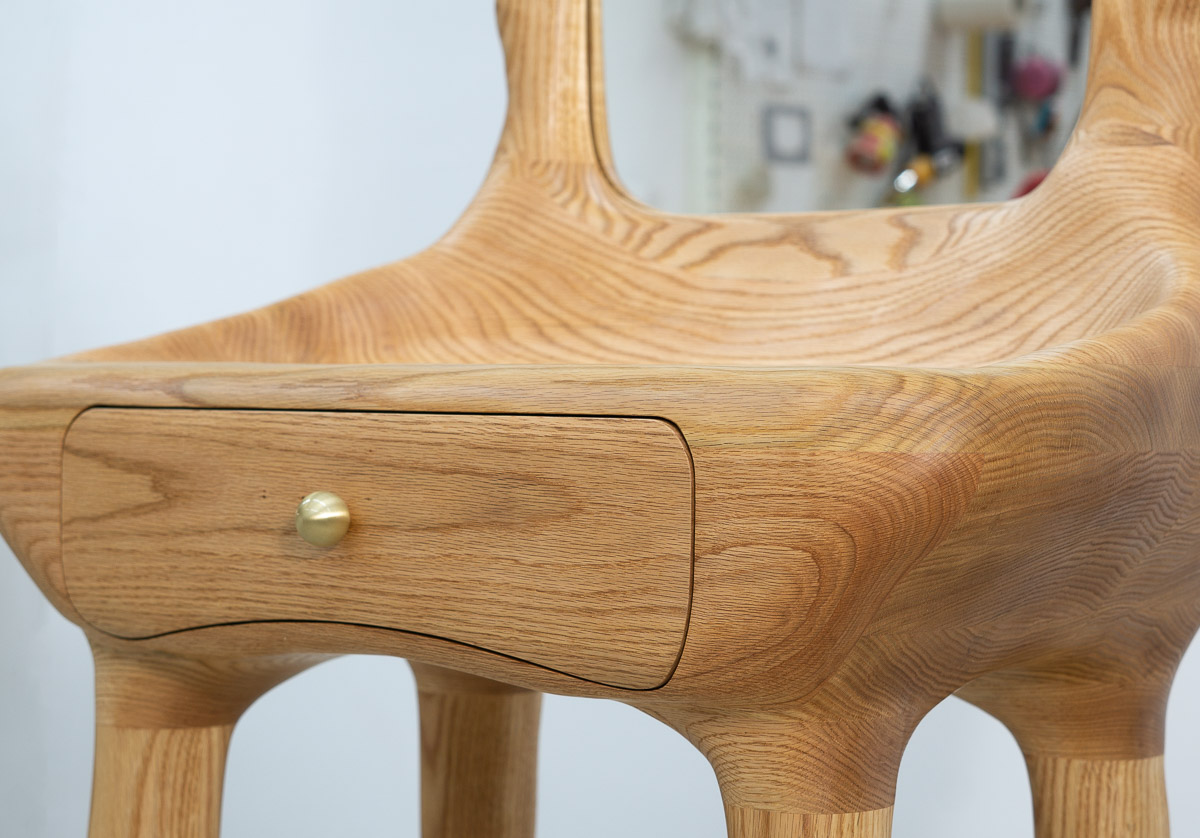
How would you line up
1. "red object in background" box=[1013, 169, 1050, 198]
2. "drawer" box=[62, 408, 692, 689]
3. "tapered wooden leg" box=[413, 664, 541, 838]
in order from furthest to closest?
"tapered wooden leg" box=[413, 664, 541, 838], "red object in background" box=[1013, 169, 1050, 198], "drawer" box=[62, 408, 692, 689]

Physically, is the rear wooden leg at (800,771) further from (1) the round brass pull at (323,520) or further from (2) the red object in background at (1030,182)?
(2) the red object in background at (1030,182)

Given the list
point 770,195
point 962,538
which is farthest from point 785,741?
point 770,195

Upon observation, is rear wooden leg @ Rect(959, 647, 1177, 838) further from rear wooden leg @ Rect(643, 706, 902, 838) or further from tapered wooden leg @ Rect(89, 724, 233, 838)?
tapered wooden leg @ Rect(89, 724, 233, 838)

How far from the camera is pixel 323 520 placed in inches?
18.2

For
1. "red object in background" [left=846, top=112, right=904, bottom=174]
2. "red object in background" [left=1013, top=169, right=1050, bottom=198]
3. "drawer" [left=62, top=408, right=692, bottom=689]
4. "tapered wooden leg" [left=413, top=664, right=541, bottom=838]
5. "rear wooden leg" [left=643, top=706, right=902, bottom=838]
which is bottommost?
"tapered wooden leg" [left=413, top=664, right=541, bottom=838]

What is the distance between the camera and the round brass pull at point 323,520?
463 millimetres

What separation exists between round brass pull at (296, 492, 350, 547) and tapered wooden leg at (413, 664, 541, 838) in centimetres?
35

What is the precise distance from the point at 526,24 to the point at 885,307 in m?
0.30

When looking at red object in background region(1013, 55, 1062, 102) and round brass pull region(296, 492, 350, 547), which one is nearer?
round brass pull region(296, 492, 350, 547)

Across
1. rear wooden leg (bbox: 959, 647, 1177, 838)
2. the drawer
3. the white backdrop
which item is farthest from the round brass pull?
the white backdrop

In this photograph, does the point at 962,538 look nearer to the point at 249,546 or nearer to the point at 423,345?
the point at 249,546

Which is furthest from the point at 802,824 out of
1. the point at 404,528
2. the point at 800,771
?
the point at 404,528

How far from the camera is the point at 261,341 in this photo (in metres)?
0.71

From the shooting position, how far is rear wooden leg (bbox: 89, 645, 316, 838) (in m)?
0.56
